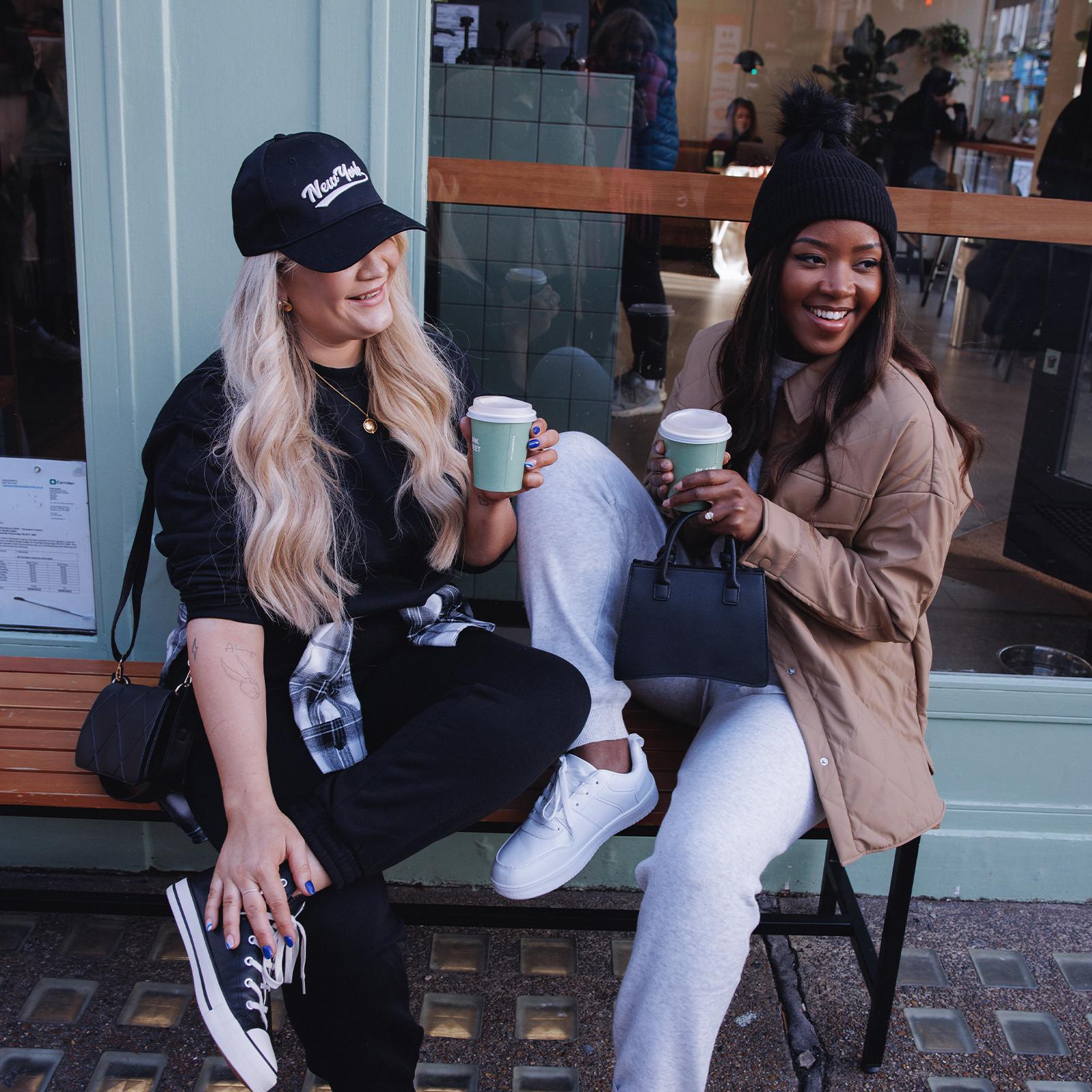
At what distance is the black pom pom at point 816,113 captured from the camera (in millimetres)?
2076

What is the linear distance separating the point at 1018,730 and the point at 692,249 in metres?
1.48

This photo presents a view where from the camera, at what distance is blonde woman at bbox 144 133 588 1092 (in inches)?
67.0

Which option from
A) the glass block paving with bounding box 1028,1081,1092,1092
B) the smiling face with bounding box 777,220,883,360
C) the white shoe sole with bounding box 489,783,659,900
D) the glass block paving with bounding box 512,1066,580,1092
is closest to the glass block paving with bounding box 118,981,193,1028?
the glass block paving with bounding box 512,1066,580,1092

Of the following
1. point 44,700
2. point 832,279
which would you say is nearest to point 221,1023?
point 44,700

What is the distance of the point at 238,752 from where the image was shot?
5.78 ft

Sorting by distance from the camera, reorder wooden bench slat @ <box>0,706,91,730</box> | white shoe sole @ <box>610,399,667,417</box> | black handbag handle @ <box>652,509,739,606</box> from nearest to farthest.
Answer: black handbag handle @ <box>652,509,739,606</box> → wooden bench slat @ <box>0,706,91,730</box> → white shoe sole @ <box>610,399,667,417</box>

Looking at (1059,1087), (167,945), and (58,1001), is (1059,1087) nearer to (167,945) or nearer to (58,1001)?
(167,945)

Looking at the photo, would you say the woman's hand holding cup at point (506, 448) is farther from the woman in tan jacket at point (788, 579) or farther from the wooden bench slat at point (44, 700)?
the wooden bench slat at point (44, 700)

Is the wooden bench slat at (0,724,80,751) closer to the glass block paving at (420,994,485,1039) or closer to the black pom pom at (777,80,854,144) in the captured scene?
the glass block paving at (420,994,485,1039)

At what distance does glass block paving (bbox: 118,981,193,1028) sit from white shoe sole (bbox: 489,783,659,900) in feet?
2.80

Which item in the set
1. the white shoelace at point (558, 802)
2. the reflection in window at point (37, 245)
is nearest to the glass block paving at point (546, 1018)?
the white shoelace at point (558, 802)

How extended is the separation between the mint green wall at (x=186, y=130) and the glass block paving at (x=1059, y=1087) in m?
2.23

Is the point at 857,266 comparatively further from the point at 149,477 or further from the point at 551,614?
the point at 149,477

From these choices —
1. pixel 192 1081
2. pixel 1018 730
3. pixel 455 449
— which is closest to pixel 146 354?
pixel 455 449
